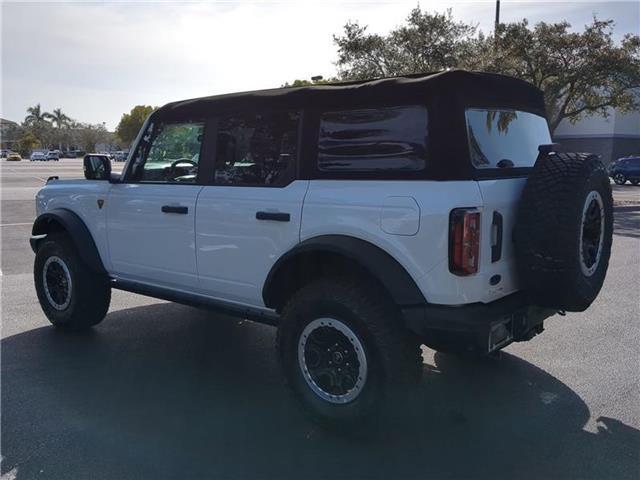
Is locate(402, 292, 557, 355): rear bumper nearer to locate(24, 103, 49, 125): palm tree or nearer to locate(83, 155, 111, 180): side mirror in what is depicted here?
locate(83, 155, 111, 180): side mirror

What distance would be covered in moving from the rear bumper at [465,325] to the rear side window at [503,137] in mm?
826

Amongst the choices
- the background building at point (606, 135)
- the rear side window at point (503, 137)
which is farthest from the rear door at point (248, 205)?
the background building at point (606, 135)

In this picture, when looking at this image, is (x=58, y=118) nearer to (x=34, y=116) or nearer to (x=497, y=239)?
(x=34, y=116)

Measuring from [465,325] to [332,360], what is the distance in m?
0.84

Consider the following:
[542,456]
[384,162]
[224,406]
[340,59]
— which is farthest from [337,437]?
[340,59]

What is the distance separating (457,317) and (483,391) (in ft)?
4.22

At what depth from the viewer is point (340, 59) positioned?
21500mm

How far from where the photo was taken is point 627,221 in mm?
14164

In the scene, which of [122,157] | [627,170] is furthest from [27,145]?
[627,170]

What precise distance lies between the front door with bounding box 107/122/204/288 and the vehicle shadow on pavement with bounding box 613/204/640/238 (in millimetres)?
10085

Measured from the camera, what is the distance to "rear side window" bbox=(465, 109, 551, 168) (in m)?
3.33

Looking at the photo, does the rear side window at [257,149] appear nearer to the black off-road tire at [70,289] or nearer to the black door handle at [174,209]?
the black door handle at [174,209]

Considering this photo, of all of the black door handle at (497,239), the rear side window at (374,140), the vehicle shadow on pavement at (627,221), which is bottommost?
the vehicle shadow on pavement at (627,221)

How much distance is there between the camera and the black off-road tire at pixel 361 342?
10.2 ft
